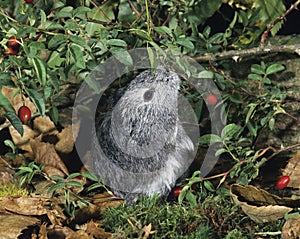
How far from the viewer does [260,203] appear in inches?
94.5

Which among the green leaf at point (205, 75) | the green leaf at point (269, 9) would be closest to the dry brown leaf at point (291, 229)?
the green leaf at point (205, 75)

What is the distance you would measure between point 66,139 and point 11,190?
48 centimetres

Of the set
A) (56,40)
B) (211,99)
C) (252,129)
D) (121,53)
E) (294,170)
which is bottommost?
(294,170)

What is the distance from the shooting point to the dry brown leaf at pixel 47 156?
2.94 m

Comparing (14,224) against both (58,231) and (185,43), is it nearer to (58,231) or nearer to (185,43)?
(58,231)

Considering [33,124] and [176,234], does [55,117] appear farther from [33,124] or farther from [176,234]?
[176,234]

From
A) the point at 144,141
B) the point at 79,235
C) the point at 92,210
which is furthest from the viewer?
the point at 92,210

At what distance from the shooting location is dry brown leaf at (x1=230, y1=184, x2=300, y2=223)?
2.28 m

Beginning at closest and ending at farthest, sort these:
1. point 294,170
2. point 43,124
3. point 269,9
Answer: point 294,170
point 43,124
point 269,9

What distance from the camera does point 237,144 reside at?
2.72 metres

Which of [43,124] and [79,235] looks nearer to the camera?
[79,235]

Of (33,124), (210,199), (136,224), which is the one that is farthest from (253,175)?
(33,124)

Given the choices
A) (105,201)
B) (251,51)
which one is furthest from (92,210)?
(251,51)

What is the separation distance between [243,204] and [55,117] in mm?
998
